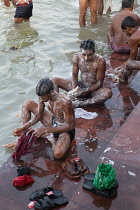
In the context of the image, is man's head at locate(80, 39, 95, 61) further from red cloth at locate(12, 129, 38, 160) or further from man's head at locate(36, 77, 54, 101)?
red cloth at locate(12, 129, 38, 160)

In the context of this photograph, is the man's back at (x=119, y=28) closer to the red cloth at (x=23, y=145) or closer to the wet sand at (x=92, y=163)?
the wet sand at (x=92, y=163)

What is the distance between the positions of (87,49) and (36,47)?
4813 millimetres

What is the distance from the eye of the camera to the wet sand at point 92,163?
3.54 metres

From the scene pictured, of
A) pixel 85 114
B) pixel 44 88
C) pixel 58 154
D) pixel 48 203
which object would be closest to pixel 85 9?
pixel 85 114

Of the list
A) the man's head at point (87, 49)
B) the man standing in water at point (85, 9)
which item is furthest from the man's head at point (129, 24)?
the man standing in water at point (85, 9)

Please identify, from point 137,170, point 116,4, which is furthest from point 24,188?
point 116,4

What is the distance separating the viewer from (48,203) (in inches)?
144

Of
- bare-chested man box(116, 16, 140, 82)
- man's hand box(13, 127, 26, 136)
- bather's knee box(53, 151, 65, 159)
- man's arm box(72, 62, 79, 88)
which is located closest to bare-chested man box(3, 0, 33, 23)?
bare-chested man box(116, 16, 140, 82)

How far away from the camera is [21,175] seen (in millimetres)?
4160

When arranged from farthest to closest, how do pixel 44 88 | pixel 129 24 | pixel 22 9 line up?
pixel 22 9, pixel 129 24, pixel 44 88

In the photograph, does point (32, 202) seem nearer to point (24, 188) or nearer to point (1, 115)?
point (24, 188)

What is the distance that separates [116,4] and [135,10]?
1406 millimetres

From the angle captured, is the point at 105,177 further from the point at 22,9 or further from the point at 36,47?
the point at 22,9

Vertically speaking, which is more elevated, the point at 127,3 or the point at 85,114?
the point at 127,3
